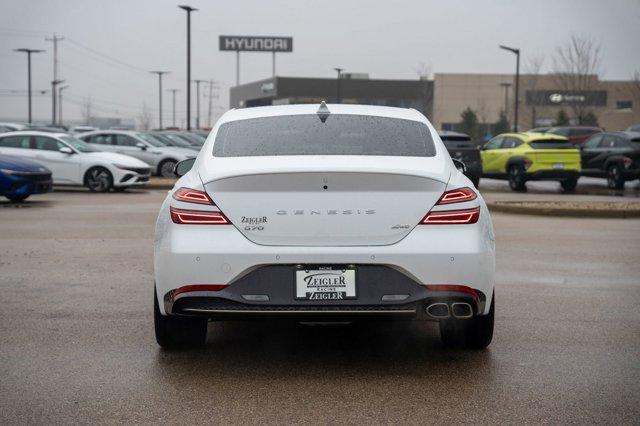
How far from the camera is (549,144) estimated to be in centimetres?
2547

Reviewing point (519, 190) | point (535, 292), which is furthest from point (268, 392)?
point (519, 190)

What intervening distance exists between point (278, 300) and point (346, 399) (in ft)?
2.25

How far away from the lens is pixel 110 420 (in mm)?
4691

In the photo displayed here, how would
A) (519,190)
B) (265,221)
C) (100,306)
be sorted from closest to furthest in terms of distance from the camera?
(265,221), (100,306), (519,190)

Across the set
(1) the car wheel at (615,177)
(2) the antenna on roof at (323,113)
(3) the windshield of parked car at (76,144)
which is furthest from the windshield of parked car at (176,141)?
(2) the antenna on roof at (323,113)

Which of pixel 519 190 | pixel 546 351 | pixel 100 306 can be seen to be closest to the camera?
pixel 546 351

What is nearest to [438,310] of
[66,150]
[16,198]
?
[16,198]

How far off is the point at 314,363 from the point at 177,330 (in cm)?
90

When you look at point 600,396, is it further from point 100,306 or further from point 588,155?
point 588,155

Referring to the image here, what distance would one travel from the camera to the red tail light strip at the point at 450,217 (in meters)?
5.48

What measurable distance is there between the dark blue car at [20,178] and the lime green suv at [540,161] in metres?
12.4

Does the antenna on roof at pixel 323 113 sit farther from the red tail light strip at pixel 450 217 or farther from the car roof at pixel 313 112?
the red tail light strip at pixel 450 217

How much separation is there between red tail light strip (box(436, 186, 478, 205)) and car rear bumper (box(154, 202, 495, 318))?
0.18 metres

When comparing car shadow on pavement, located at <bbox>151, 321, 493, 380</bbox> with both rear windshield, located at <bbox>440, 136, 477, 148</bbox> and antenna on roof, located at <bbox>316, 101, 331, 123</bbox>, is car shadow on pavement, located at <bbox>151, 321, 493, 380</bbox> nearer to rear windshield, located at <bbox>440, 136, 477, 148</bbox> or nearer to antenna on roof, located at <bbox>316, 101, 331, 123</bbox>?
antenna on roof, located at <bbox>316, 101, 331, 123</bbox>
